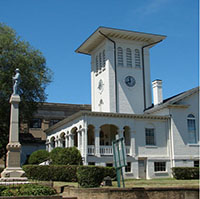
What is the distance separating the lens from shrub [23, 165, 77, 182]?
2516 centimetres

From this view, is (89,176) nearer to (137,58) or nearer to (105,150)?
(105,150)

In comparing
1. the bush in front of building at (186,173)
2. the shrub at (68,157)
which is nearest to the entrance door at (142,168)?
the bush in front of building at (186,173)

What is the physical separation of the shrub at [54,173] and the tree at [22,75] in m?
10.1

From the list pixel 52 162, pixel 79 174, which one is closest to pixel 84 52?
pixel 52 162

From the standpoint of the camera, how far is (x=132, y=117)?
3166 cm

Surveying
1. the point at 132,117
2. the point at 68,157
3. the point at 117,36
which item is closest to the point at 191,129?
the point at 132,117

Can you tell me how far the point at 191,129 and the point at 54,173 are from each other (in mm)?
14429

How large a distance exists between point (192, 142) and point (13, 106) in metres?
18.5

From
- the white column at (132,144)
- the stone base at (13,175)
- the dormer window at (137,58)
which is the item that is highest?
the dormer window at (137,58)

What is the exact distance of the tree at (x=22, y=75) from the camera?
35797 mm

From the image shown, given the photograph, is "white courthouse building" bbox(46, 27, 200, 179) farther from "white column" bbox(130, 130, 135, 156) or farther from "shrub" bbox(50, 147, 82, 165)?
"shrub" bbox(50, 147, 82, 165)

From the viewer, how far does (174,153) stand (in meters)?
31.6

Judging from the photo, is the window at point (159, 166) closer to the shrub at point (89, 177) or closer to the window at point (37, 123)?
the shrub at point (89, 177)

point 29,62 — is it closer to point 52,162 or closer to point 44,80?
point 44,80
